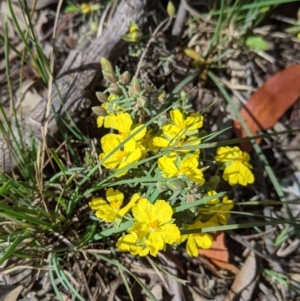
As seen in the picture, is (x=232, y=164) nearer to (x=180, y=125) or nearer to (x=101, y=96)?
(x=180, y=125)

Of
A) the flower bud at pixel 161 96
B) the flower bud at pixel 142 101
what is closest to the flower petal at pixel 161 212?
the flower bud at pixel 142 101

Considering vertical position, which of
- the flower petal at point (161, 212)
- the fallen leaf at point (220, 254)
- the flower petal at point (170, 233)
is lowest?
the fallen leaf at point (220, 254)

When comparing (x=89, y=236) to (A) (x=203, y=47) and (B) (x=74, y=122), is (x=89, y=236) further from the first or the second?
(A) (x=203, y=47)

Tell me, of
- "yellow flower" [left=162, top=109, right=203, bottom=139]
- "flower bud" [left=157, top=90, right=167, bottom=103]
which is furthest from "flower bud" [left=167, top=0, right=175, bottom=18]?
"yellow flower" [left=162, top=109, right=203, bottom=139]

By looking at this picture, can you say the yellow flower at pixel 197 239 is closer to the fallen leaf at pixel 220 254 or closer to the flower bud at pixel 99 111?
the fallen leaf at pixel 220 254

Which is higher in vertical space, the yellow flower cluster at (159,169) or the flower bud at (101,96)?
the flower bud at (101,96)

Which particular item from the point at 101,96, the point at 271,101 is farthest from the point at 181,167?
the point at 271,101

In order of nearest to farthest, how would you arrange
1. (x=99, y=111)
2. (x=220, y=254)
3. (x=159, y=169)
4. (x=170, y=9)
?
(x=159, y=169), (x=99, y=111), (x=220, y=254), (x=170, y=9)
